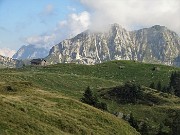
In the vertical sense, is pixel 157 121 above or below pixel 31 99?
below

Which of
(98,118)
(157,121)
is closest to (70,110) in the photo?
(98,118)

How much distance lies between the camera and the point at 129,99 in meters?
104

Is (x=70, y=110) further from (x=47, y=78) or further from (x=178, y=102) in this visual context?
(x=47, y=78)

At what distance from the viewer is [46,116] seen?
49.1 metres

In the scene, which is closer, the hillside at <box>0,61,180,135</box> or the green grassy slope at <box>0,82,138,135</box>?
the green grassy slope at <box>0,82,138,135</box>

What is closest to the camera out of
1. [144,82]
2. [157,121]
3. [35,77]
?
[157,121]

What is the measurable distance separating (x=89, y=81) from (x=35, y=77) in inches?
983

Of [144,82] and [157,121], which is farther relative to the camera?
[144,82]

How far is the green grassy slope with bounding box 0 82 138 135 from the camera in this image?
43.1 m

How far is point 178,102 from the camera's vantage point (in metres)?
102

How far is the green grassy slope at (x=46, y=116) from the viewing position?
43094 mm

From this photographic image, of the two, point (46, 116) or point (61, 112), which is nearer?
point (46, 116)

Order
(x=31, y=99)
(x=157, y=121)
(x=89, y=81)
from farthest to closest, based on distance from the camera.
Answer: (x=89, y=81) → (x=157, y=121) → (x=31, y=99)

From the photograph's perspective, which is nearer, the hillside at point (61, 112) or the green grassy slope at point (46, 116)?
the green grassy slope at point (46, 116)
